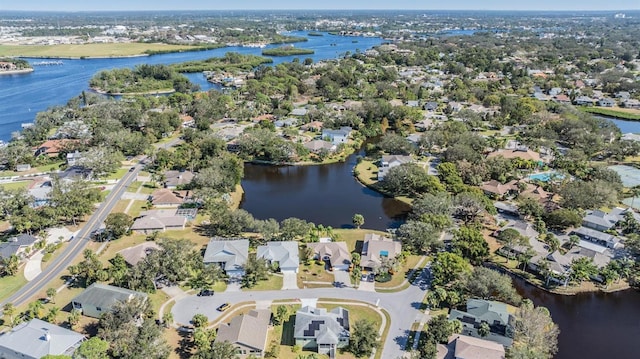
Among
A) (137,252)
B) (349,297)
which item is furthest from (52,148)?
(349,297)

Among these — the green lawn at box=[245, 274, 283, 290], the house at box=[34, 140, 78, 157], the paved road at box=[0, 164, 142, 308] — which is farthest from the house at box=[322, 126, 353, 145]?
the green lawn at box=[245, 274, 283, 290]

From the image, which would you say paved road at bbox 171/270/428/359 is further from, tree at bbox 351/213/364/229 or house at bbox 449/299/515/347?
tree at bbox 351/213/364/229

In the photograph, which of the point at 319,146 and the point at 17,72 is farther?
the point at 17,72

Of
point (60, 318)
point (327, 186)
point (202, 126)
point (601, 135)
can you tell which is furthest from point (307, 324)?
point (601, 135)

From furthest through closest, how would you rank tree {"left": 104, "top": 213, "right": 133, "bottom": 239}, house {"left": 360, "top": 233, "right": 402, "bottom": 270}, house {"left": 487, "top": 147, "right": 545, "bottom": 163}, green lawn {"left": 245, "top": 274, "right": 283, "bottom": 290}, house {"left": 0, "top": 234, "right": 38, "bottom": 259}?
1. house {"left": 487, "top": 147, "right": 545, "bottom": 163}
2. tree {"left": 104, "top": 213, "right": 133, "bottom": 239}
3. house {"left": 0, "top": 234, "right": 38, "bottom": 259}
4. house {"left": 360, "top": 233, "right": 402, "bottom": 270}
5. green lawn {"left": 245, "top": 274, "right": 283, "bottom": 290}

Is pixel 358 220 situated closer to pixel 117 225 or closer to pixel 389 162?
pixel 389 162

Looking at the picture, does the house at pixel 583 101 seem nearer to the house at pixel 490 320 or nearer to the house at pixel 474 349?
the house at pixel 490 320
